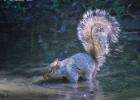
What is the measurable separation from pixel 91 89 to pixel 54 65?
708mm

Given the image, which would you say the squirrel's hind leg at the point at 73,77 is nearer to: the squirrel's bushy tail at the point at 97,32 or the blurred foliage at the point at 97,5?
the squirrel's bushy tail at the point at 97,32

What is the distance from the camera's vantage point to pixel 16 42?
1145 cm

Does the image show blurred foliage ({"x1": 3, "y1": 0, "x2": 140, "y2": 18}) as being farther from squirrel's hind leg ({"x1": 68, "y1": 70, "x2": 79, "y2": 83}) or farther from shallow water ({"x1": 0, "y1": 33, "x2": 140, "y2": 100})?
squirrel's hind leg ({"x1": 68, "y1": 70, "x2": 79, "y2": 83})

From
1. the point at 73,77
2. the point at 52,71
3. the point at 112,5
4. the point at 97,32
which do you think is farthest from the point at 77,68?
the point at 112,5

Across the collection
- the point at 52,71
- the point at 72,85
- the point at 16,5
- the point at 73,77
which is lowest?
the point at 72,85

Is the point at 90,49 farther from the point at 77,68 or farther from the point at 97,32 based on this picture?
the point at 77,68

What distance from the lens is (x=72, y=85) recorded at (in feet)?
24.4

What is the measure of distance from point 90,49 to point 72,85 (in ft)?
2.59

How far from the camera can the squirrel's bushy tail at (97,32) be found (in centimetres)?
791

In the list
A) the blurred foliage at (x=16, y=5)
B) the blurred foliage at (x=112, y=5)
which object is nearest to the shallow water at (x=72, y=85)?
the blurred foliage at (x=112, y=5)

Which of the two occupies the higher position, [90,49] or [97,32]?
[97,32]

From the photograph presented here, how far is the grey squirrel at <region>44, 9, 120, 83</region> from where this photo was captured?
7.54 meters

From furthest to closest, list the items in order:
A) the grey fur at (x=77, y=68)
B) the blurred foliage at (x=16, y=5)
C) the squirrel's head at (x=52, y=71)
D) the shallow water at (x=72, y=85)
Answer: the blurred foliage at (x=16, y=5) → the grey fur at (x=77, y=68) → the squirrel's head at (x=52, y=71) → the shallow water at (x=72, y=85)

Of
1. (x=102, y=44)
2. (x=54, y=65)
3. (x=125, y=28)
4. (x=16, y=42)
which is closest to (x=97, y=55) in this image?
(x=102, y=44)
